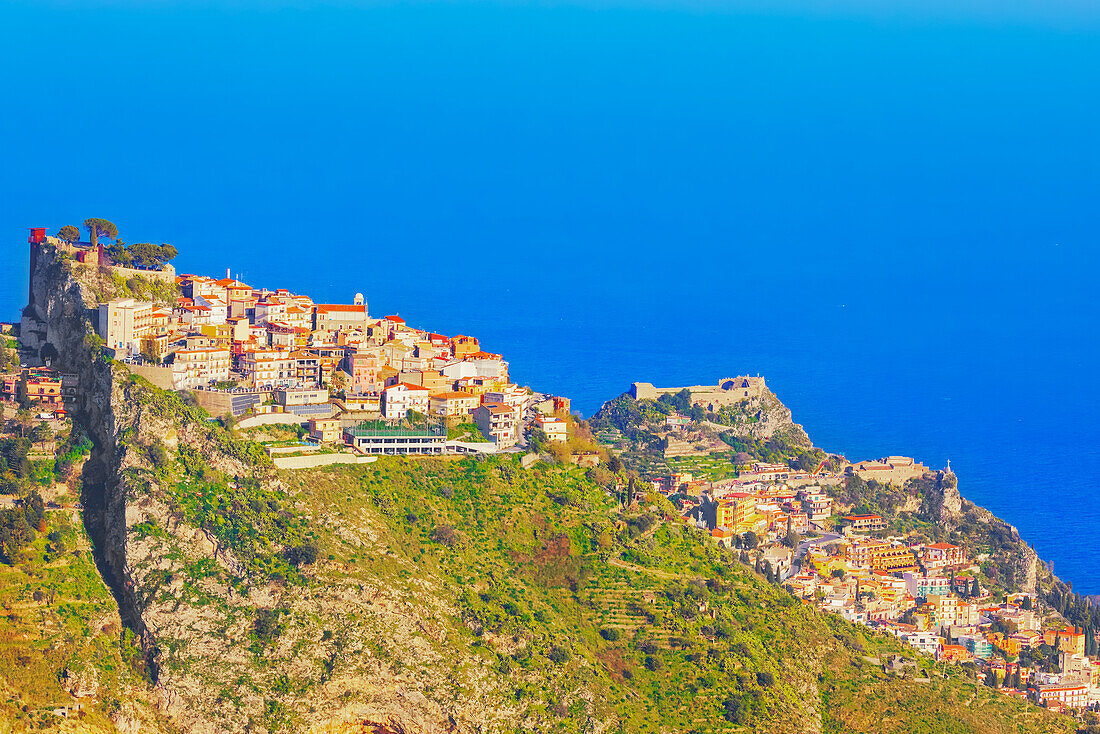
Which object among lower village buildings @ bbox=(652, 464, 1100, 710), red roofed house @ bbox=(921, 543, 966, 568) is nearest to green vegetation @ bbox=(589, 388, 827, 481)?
lower village buildings @ bbox=(652, 464, 1100, 710)

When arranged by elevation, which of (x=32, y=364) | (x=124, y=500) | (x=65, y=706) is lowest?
(x=65, y=706)

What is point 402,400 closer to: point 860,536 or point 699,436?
point 860,536

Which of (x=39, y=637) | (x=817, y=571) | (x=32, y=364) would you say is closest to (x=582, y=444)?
(x=817, y=571)

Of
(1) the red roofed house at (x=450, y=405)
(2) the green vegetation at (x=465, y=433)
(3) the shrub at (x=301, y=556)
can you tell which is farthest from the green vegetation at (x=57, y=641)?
(1) the red roofed house at (x=450, y=405)

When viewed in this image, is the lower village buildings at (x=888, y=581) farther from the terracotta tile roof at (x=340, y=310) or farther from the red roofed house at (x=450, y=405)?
the terracotta tile roof at (x=340, y=310)

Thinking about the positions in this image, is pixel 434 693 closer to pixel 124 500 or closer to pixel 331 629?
pixel 331 629

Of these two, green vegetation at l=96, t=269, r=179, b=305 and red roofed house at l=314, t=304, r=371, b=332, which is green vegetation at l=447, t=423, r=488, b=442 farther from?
green vegetation at l=96, t=269, r=179, b=305
